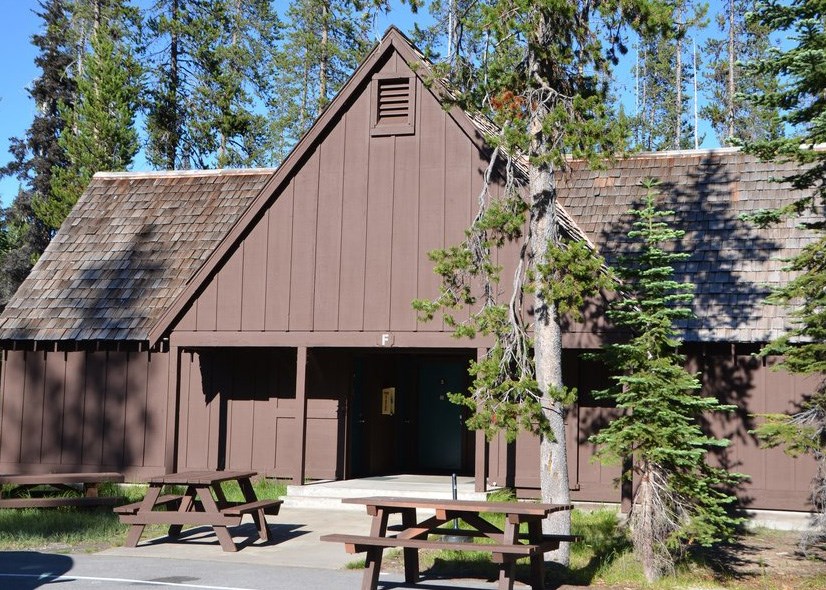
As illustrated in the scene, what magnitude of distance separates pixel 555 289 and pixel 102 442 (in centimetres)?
1138

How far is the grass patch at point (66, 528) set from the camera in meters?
12.6

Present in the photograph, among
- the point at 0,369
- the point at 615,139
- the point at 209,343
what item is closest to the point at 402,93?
the point at 209,343

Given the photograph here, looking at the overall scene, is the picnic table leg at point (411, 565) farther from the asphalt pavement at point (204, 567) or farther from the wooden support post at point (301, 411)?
the wooden support post at point (301, 411)

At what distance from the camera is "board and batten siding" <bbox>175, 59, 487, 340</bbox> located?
16.3 metres

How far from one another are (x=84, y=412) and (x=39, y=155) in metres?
31.8

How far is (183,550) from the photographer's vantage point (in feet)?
40.3

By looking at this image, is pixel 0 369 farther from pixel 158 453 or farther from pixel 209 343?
pixel 209 343

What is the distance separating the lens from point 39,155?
157 ft

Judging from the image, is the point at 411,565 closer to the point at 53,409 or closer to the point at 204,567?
the point at 204,567

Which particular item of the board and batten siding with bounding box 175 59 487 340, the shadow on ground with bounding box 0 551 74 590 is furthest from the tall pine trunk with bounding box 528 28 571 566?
the shadow on ground with bounding box 0 551 74 590

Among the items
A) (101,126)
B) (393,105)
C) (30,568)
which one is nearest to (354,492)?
(30,568)

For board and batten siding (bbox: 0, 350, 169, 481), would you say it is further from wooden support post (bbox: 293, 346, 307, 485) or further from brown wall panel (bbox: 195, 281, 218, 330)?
wooden support post (bbox: 293, 346, 307, 485)

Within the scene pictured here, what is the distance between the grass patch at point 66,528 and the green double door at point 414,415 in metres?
2.93

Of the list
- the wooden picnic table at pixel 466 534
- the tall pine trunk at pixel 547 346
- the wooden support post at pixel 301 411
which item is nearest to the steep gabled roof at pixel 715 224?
the tall pine trunk at pixel 547 346
